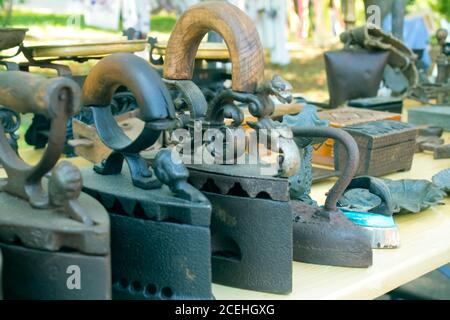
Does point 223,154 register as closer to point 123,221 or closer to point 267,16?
point 123,221

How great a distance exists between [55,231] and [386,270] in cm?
70

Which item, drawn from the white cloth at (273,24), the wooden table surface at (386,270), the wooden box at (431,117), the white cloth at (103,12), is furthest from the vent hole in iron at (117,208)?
the white cloth at (273,24)

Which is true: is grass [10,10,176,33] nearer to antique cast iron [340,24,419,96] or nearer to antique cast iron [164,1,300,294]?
antique cast iron [340,24,419,96]

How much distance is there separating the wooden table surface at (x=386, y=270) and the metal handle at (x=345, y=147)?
0.48 feet

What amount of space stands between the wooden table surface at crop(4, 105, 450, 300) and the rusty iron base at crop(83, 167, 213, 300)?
0.13m

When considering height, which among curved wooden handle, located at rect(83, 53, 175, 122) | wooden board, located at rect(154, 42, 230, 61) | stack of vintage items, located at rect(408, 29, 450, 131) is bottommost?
stack of vintage items, located at rect(408, 29, 450, 131)

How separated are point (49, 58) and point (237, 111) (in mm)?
1310

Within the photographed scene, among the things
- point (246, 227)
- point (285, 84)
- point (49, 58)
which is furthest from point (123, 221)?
point (49, 58)

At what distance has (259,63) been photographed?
4.20ft

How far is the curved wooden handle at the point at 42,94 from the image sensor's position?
97 centimetres

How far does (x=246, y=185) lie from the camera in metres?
1.24

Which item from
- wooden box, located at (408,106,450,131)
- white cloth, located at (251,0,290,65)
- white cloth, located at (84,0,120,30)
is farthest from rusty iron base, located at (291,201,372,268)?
white cloth, located at (251,0,290,65)

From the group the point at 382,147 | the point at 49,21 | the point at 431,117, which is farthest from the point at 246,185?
the point at 49,21

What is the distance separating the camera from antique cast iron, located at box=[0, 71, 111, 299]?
98 cm
